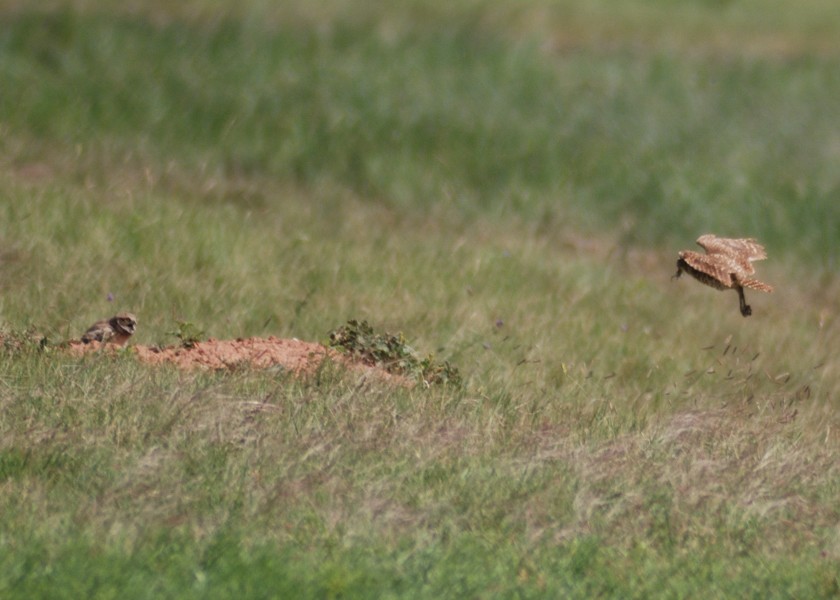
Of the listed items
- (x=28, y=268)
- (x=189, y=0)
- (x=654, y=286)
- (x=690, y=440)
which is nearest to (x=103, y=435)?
(x=690, y=440)

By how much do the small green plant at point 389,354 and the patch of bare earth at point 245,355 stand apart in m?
0.18

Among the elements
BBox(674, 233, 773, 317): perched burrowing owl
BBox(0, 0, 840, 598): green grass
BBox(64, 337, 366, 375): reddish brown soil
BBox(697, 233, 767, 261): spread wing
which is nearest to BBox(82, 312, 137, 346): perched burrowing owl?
BBox(64, 337, 366, 375): reddish brown soil

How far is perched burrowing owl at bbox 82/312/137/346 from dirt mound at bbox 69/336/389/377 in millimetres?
99

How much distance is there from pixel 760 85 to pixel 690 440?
11547 millimetres

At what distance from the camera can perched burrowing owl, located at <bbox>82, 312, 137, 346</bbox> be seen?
302 inches

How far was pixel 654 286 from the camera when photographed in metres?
11.9

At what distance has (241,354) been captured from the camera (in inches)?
298

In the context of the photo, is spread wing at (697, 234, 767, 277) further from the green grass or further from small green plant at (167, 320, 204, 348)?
small green plant at (167, 320, 204, 348)

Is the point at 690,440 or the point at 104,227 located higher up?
the point at 690,440

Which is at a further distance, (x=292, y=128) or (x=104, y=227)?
(x=292, y=128)

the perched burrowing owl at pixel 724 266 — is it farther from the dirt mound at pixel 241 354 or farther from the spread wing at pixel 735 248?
the dirt mound at pixel 241 354

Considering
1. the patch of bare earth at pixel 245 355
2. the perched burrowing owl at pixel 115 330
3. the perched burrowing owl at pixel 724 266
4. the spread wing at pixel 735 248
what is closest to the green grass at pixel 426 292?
the patch of bare earth at pixel 245 355

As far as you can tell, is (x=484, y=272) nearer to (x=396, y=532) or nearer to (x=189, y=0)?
(x=396, y=532)

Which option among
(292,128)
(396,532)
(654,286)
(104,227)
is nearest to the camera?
(396,532)
